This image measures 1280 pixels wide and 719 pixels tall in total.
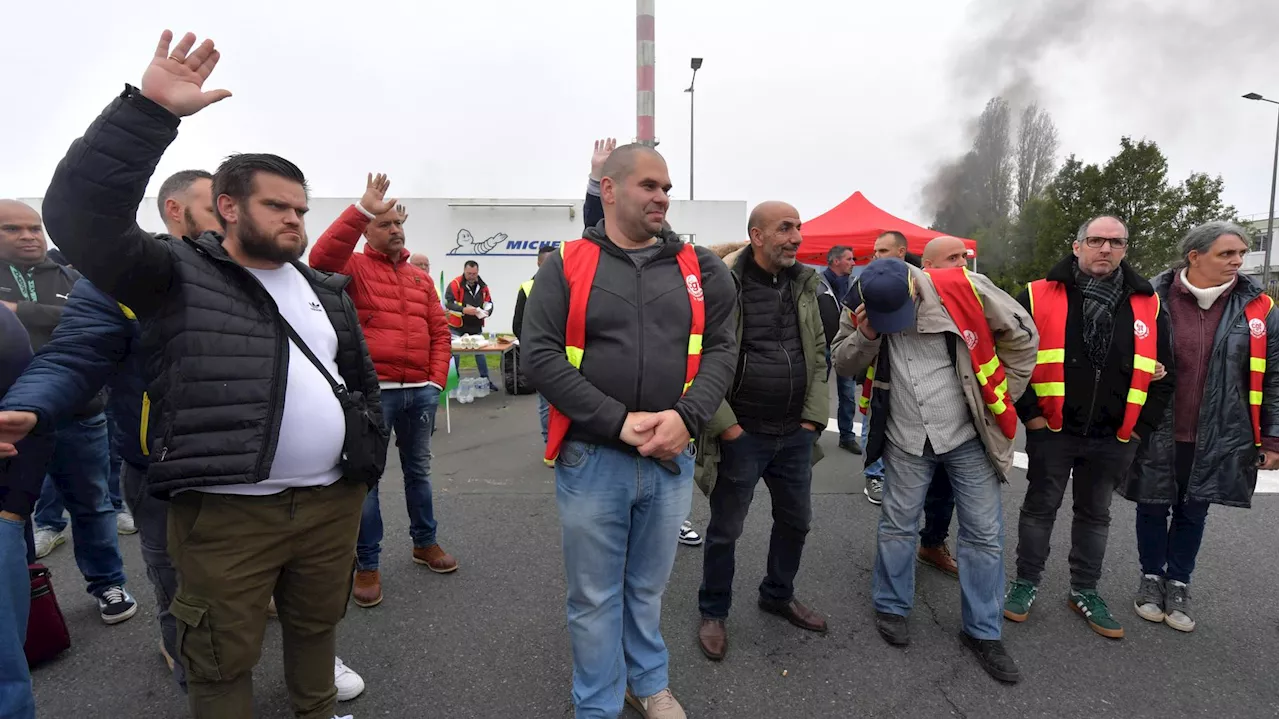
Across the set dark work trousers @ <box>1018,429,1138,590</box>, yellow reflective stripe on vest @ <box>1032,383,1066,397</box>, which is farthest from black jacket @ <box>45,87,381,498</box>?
dark work trousers @ <box>1018,429,1138,590</box>

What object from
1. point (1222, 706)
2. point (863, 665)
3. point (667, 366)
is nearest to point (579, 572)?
point (667, 366)

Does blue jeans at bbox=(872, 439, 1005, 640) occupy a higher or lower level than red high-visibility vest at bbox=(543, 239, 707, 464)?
lower

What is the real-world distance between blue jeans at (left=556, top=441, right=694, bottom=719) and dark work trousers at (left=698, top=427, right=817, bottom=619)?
529mm

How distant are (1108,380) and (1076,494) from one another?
1.99 ft

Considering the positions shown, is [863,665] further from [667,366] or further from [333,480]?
[333,480]

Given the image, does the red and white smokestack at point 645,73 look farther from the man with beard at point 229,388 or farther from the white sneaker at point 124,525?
the man with beard at point 229,388

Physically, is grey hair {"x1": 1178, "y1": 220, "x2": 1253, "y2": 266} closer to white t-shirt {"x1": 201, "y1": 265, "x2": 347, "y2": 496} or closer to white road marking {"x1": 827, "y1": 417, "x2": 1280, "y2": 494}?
white road marking {"x1": 827, "y1": 417, "x2": 1280, "y2": 494}

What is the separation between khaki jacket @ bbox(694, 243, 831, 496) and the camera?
259 centimetres

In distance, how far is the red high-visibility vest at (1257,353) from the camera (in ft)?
9.19

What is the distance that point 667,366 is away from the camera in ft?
6.48

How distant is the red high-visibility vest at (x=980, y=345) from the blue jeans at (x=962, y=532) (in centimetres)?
16

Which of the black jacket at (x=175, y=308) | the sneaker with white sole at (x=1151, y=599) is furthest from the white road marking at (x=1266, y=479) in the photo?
the black jacket at (x=175, y=308)

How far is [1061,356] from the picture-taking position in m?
2.84

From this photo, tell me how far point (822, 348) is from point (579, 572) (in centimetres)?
148
